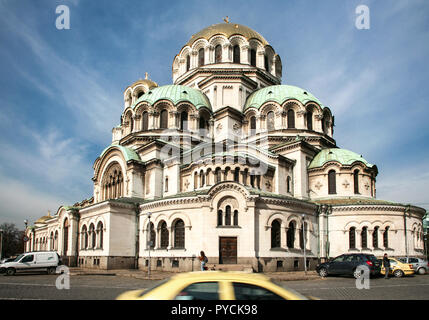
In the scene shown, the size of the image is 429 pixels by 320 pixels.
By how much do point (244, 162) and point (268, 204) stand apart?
4.27 meters

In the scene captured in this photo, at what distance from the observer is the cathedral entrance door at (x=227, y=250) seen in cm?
2856

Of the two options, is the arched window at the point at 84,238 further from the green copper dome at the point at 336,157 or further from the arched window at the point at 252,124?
the green copper dome at the point at 336,157

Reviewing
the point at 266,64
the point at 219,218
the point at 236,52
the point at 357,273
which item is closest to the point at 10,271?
the point at 219,218

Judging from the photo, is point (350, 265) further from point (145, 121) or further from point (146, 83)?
point (146, 83)

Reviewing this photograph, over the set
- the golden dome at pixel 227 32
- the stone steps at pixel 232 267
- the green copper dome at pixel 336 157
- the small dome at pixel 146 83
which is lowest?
the stone steps at pixel 232 267

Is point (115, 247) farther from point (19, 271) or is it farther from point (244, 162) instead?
point (244, 162)

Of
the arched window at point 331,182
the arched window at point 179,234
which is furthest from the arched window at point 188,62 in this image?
the arched window at point 179,234

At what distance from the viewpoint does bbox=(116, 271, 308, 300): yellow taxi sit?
6.54m

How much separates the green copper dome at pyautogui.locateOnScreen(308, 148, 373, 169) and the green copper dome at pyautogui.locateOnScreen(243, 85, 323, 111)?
6.01m

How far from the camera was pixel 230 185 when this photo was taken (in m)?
29.2

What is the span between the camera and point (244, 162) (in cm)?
3225

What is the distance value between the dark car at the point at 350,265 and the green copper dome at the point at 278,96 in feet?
64.9

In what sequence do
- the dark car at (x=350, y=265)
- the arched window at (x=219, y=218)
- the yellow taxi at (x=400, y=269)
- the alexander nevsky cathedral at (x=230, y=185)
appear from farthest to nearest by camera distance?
the alexander nevsky cathedral at (x=230, y=185) → the arched window at (x=219, y=218) → the yellow taxi at (x=400, y=269) → the dark car at (x=350, y=265)
